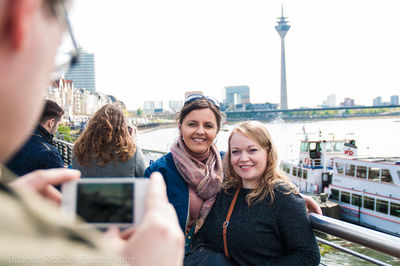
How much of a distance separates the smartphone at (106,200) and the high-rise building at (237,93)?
495ft

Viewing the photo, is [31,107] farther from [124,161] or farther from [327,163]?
[327,163]

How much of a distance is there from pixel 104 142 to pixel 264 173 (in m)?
1.57

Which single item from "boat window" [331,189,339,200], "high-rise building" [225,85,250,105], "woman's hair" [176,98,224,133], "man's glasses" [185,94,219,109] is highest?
"high-rise building" [225,85,250,105]

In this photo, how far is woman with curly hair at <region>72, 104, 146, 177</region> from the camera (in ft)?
9.77

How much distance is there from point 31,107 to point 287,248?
191 cm

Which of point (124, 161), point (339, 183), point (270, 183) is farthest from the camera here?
point (339, 183)

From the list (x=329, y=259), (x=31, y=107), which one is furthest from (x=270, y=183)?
(x=329, y=259)

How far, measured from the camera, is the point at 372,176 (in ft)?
51.8

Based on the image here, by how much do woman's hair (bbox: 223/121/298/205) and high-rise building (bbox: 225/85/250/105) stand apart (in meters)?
149

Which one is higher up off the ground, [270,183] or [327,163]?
[270,183]

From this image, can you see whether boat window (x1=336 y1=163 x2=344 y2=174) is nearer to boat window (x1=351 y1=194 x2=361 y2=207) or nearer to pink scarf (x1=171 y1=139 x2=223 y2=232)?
boat window (x1=351 y1=194 x2=361 y2=207)

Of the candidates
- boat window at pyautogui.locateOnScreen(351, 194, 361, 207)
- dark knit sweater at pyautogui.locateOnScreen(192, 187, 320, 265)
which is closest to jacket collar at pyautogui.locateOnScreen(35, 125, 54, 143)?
dark knit sweater at pyautogui.locateOnScreen(192, 187, 320, 265)

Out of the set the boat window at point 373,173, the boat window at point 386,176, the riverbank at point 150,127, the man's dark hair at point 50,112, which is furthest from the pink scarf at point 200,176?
the riverbank at point 150,127

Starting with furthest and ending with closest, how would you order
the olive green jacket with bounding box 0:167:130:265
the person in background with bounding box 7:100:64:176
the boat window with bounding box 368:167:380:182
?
the boat window with bounding box 368:167:380:182 → the person in background with bounding box 7:100:64:176 → the olive green jacket with bounding box 0:167:130:265
